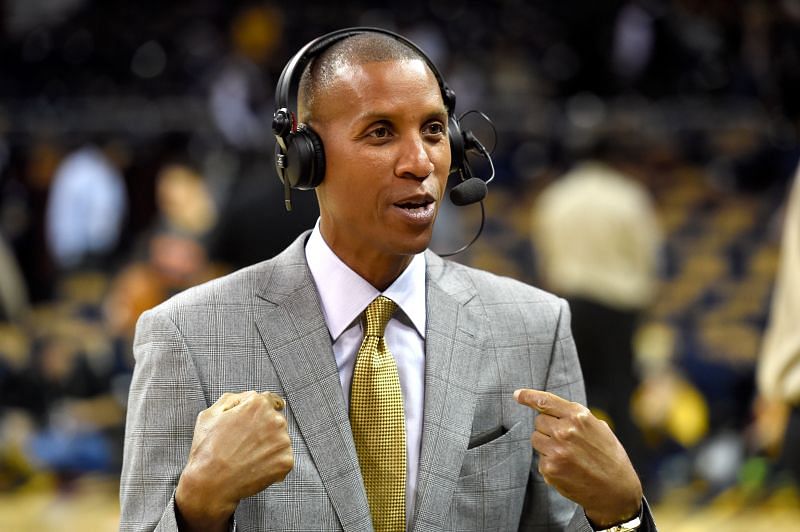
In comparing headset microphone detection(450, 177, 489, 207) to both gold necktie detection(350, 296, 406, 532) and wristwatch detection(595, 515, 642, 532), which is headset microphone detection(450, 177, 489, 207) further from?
wristwatch detection(595, 515, 642, 532)

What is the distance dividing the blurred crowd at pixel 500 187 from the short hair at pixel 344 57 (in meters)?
2.02

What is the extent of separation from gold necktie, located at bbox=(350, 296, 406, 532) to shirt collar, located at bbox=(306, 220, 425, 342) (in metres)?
0.08

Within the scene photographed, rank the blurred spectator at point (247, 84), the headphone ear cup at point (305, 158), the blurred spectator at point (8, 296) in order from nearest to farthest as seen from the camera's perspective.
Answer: the headphone ear cup at point (305, 158) → the blurred spectator at point (8, 296) → the blurred spectator at point (247, 84)

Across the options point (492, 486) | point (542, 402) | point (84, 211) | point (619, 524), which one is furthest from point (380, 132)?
point (84, 211)

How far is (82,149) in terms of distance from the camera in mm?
9891

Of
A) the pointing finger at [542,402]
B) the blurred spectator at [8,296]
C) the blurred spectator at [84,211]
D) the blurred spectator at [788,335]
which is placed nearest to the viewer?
the pointing finger at [542,402]

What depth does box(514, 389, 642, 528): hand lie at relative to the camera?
1.99m

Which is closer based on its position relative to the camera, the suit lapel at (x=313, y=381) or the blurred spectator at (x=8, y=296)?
the suit lapel at (x=313, y=381)

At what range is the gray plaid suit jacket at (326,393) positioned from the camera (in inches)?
79.4

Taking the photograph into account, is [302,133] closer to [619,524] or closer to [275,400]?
[275,400]

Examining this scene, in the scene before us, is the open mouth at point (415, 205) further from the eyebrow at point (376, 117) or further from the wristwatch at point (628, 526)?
the wristwatch at point (628, 526)

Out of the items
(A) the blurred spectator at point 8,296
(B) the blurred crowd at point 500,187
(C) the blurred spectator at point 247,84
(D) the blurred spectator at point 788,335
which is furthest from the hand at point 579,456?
(C) the blurred spectator at point 247,84

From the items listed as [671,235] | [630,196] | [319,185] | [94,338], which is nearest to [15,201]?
[94,338]

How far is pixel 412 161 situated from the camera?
81.1 inches
